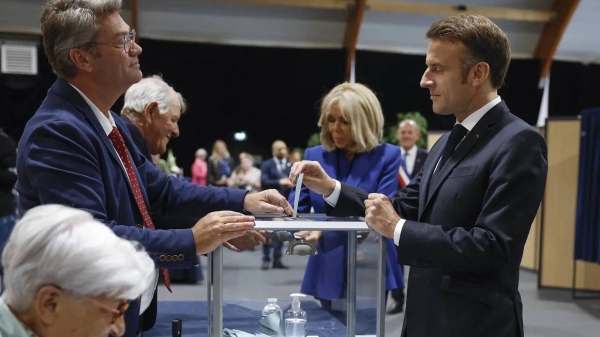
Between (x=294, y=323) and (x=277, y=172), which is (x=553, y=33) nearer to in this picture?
(x=277, y=172)

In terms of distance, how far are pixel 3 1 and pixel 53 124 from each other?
34.5ft

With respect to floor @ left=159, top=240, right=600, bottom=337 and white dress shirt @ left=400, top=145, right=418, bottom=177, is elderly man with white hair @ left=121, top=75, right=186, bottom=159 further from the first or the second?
white dress shirt @ left=400, top=145, right=418, bottom=177

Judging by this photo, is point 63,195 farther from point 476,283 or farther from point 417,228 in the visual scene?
point 476,283

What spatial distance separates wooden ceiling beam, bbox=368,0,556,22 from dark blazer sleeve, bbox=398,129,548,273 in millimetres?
9745

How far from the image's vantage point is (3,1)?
34.5 ft

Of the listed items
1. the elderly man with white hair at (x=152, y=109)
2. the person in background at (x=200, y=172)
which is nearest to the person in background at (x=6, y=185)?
the elderly man with white hair at (x=152, y=109)

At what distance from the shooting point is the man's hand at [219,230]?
157 centimetres

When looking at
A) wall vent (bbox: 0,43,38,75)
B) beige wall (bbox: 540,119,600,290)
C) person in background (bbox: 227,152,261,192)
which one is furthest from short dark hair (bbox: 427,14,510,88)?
wall vent (bbox: 0,43,38,75)

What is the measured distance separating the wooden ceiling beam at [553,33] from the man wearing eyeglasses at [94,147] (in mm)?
10756

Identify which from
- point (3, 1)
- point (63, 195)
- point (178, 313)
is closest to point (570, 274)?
point (178, 313)

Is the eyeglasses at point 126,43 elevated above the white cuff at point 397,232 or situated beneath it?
elevated above

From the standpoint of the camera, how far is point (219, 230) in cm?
158

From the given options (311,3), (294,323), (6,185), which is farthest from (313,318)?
(311,3)

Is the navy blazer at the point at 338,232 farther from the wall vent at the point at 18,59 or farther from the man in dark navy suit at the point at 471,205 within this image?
the wall vent at the point at 18,59
